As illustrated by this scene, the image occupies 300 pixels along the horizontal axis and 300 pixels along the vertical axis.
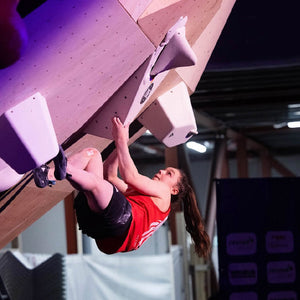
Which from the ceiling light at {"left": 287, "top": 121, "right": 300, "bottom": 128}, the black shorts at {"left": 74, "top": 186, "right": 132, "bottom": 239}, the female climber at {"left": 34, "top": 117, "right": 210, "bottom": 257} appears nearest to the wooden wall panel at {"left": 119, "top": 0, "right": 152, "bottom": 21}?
the female climber at {"left": 34, "top": 117, "right": 210, "bottom": 257}

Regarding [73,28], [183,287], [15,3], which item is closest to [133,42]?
[73,28]

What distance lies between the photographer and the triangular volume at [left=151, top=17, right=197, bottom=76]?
3.25 meters

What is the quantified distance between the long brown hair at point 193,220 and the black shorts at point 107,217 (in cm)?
80

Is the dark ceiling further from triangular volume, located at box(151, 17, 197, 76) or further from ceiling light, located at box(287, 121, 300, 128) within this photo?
triangular volume, located at box(151, 17, 197, 76)

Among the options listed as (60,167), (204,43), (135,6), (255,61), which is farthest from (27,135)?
(255,61)

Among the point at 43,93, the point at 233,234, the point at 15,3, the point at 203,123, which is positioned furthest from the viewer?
the point at 203,123

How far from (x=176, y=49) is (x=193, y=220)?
1422mm

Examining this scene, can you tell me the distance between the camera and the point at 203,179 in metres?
18.3

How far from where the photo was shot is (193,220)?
430cm

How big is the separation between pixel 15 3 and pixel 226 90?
5747 mm

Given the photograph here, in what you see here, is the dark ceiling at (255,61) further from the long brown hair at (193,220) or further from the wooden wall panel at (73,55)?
the wooden wall panel at (73,55)

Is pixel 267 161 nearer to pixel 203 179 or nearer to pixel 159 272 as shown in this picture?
pixel 203 179

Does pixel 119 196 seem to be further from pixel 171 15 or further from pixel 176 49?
pixel 171 15

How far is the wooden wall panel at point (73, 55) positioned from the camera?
2.66 metres
